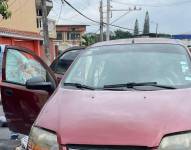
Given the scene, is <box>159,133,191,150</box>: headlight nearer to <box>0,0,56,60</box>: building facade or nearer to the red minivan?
the red minivan

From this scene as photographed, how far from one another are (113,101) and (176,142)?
83 centimetres

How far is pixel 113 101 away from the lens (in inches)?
175

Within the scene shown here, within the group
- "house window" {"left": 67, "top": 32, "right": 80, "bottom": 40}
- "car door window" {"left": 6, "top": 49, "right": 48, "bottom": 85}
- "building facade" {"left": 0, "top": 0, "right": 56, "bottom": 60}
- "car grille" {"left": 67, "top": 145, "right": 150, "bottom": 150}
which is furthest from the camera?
"house window" {"left": 67, "top": 32, "right": 80, "bottom": 40}

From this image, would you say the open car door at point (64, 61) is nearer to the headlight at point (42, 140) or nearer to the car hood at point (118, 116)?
the car hood at point (118, 116)

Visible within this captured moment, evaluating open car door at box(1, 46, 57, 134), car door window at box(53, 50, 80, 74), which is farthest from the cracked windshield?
car door window at box(53, 50, 80, 74)

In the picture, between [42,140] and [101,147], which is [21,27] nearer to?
[42,140]

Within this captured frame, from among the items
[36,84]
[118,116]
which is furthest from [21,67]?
[118,116]

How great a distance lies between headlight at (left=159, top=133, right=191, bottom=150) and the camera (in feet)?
12.5

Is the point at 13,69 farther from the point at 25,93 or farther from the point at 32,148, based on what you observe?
the point at 32,148

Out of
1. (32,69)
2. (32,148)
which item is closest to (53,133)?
(32,148)

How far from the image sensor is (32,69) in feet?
24.2

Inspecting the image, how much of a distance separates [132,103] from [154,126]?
19.2 inches

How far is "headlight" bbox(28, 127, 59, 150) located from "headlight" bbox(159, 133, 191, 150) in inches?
33.2

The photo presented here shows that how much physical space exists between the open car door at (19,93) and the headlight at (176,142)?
9.71ft
